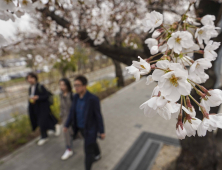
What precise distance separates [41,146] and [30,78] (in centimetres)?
185

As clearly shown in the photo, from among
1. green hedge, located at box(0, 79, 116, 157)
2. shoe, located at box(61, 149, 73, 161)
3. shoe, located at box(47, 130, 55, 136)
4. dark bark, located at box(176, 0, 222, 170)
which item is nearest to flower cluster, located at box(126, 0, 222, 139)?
dark bark, located at box(176, 0, 222, 170)

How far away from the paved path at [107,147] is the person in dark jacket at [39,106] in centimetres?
45

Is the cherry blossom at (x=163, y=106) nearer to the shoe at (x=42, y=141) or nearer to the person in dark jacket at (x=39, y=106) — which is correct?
the person in dark jacket at (x=39, y=106)

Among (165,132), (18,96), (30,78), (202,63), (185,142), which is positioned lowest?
(165,132)

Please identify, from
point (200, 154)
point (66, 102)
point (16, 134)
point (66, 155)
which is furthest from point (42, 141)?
point (200, 154)

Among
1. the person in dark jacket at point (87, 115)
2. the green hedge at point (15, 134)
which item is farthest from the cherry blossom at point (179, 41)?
the green hedge at point (15, 134)

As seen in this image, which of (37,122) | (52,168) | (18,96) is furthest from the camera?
(18,96)

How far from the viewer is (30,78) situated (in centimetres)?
386

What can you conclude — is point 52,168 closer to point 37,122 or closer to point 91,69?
point 37,122

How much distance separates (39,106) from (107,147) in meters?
2.04

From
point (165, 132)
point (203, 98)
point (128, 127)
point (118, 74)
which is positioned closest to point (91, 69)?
point (118, 74)

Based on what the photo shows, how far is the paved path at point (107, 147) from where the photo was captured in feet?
11.4

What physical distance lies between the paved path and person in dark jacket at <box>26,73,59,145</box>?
45cm

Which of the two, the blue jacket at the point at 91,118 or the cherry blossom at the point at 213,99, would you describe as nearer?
the cherry blossom at the point at 213,99
